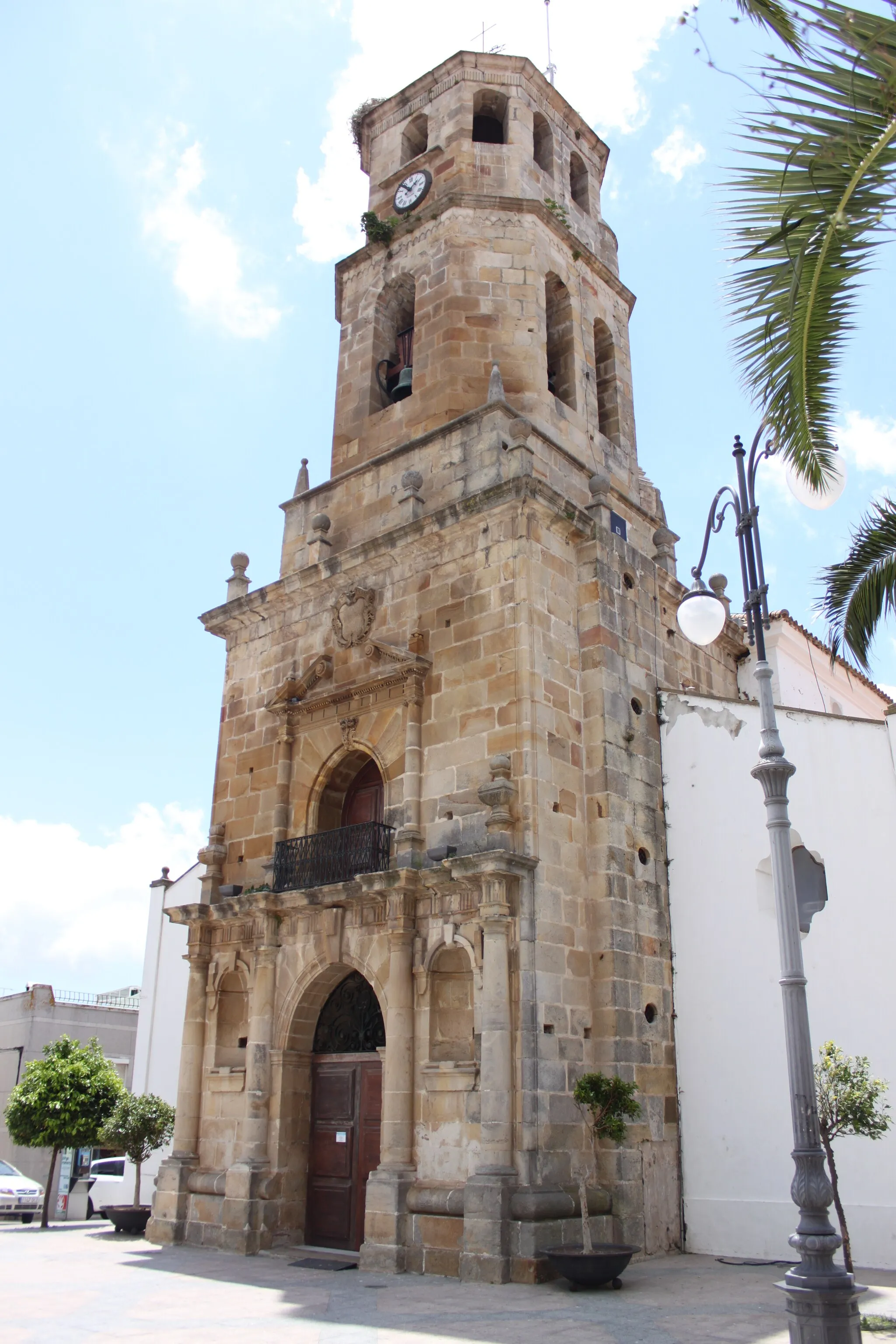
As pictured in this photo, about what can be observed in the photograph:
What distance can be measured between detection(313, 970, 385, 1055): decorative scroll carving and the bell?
26.0 ft

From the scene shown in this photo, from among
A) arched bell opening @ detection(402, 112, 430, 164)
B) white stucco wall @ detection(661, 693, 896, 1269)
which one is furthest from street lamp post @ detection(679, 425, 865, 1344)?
arched bell opening @ detection(402, 112, 430, 164)

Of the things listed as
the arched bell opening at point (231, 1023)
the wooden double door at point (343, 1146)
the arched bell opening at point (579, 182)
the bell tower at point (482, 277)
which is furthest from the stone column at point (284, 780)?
the arched bell opening at point (579, 182)

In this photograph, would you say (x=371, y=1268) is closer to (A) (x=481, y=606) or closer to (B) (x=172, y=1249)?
(B) (x=172, y=1249)

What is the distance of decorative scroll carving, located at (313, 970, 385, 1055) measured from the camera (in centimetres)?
1227

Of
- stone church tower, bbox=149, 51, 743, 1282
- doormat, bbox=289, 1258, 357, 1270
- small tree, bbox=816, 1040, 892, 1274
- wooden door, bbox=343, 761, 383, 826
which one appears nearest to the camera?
small tree, bbox=816, 1040, 892, 1274

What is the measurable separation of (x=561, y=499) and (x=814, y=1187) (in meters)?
8.03

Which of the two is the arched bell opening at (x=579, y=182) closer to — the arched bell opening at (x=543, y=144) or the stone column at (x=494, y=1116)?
the arched bell opening at (x=543, y=144)

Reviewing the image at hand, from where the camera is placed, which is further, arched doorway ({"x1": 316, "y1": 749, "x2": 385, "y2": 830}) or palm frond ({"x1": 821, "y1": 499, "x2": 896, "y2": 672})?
arched doorway ({"x1": 316, "y1": 749, "x2": 385, "y2": 830})

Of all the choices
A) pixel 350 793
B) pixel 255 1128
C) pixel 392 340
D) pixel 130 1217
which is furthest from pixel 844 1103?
pixel 392 340

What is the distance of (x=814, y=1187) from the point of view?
246 inches

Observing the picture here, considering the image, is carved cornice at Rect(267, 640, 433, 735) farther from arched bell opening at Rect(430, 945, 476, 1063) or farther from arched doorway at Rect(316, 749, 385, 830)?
arched bell opening at Rect(430, 945, 476, 1063)

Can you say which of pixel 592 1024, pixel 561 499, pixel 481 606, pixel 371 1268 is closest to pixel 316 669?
pixel 481 606

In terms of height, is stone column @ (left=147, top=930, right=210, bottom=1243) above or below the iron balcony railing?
below

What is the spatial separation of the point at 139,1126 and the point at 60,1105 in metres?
2.95
